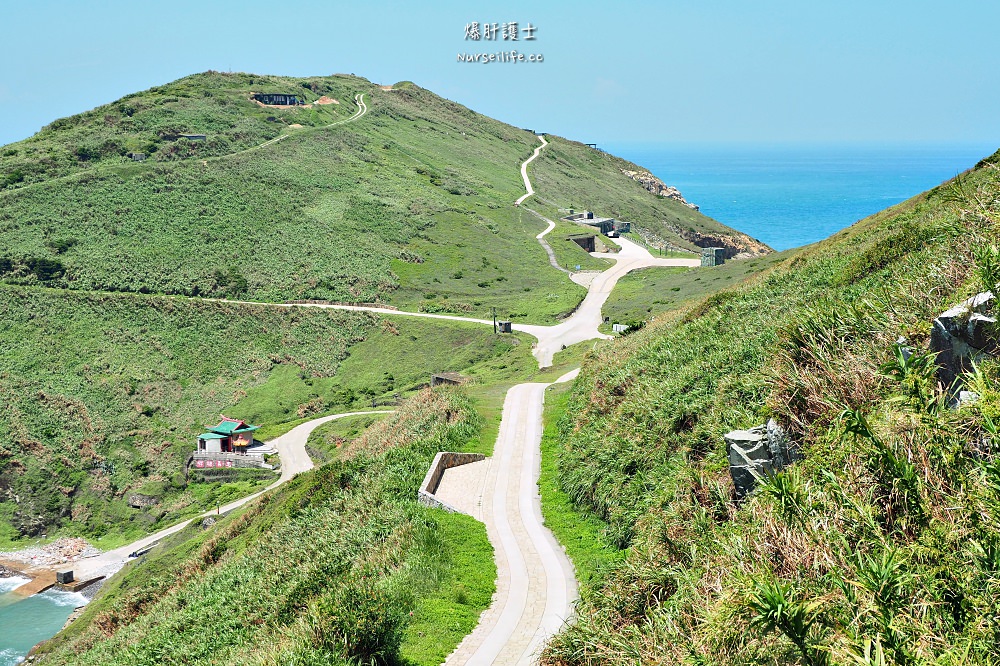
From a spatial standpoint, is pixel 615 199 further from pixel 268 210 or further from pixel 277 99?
pixel 268 210

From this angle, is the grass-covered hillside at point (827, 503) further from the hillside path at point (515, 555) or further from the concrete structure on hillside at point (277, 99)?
the concrete structure on hillside at point (277, 99)

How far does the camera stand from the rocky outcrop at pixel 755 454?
50.4 ft

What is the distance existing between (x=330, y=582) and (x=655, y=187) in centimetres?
18023

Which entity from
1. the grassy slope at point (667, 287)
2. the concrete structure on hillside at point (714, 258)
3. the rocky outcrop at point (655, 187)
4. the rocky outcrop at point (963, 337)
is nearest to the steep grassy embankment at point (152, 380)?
the grassy slope at point (667, 287)

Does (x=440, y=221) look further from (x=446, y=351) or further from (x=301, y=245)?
(x=446, y=351)

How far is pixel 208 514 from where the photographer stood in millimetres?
53562

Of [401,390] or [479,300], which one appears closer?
[401,390]

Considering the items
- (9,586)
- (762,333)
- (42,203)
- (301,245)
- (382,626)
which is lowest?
(9,586)

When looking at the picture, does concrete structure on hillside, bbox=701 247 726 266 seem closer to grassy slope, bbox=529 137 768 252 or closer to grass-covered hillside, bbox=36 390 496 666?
grassy slope, bbox=529 137 768 252

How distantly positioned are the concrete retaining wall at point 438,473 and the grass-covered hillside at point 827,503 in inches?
181

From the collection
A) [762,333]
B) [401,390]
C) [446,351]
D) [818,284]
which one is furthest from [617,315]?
[762,333]

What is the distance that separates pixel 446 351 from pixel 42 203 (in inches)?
2531

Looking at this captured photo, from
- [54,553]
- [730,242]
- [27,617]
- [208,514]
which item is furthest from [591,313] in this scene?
[730,242]

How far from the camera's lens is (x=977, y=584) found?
1018cm
